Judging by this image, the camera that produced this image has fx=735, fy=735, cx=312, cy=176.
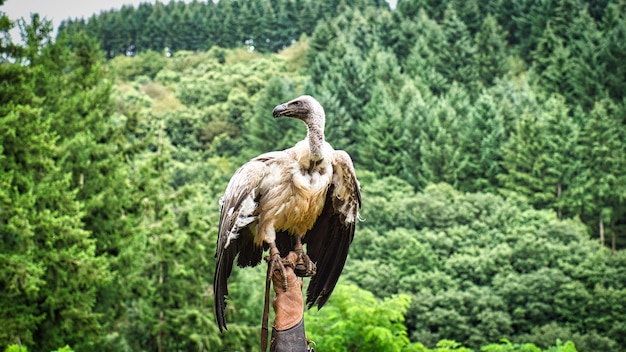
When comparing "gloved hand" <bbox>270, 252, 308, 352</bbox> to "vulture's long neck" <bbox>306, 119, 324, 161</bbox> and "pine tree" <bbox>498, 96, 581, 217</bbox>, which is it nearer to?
"vulture's long neck" <bbox>306, 119, 324, 161</bbox>

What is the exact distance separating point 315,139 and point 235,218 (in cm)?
78

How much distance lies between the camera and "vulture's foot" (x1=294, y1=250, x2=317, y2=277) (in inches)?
201

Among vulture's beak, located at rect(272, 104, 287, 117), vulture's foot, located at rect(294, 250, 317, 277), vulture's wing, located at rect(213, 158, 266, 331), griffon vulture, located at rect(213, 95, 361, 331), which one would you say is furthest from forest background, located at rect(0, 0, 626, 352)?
vulture's beak, located at rect(272, 104, 287, 117)

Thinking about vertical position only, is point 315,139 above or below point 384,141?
above

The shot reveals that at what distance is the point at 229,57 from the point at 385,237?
47.0m

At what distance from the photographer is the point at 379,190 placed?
3394 cm

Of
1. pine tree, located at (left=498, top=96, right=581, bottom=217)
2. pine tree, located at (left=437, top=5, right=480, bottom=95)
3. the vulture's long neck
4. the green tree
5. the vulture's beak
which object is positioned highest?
pine tree, located at (left=437, top=5, right=480, bottom=95)

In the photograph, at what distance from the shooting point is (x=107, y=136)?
23.8 m

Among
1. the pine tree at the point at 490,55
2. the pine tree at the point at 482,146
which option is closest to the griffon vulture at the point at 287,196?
the pine tree at the point at 482,146

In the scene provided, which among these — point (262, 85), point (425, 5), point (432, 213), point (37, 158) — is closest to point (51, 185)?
point (37, 158)

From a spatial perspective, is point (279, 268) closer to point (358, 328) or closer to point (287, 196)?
point (287, 196)

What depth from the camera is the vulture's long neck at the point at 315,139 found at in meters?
4.91

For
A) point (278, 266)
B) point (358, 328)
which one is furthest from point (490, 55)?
point (278, 266)

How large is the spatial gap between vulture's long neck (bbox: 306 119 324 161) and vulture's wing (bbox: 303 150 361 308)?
0.24 m
